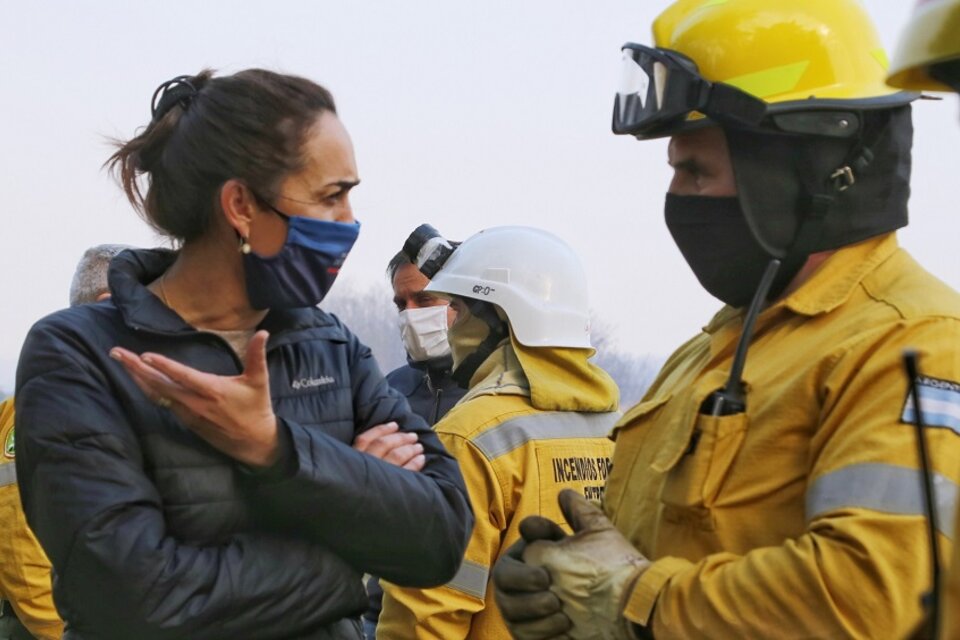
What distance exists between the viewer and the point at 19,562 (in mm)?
4852

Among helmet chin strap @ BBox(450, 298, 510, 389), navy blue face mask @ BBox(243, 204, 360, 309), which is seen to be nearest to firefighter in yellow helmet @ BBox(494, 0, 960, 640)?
navy blue face mask @ BBox(243, 204, 360, 309)

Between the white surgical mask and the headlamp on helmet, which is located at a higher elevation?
the headlamp on helmet

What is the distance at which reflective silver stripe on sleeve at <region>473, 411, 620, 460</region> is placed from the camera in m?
3.64

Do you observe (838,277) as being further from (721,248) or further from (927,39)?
(927,39)

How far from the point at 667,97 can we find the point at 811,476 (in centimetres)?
84

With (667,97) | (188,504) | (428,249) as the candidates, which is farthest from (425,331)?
(667,97)

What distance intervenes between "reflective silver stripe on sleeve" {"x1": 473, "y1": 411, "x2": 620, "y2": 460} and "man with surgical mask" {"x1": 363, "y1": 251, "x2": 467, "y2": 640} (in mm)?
1782

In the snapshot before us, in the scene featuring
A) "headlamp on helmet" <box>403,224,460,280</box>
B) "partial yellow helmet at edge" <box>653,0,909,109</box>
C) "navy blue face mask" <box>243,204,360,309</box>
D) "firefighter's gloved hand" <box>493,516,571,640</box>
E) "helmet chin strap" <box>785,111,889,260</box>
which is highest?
"partial yellow helmet at edge" <box>653,0,909,109</box>

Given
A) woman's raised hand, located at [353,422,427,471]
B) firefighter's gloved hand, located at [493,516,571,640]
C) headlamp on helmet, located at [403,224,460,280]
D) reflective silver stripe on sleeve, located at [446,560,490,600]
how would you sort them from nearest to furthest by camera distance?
firefighter's gloved hand, located at [493,516,571,640], woman's raised hand, located at [353,422,427,471], reflective silver stripe on sleeve, located at [446,560,490,600], headlamp on helmet, located at [403,224,460,280]

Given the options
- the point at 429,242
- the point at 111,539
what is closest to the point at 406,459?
the point at 111,539

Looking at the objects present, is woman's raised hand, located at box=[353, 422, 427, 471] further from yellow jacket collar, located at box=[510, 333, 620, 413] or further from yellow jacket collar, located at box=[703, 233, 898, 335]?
yellow jacket collar, located at box=[510, 333, 620, 413]

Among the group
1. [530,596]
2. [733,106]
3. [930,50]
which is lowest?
[530,596]

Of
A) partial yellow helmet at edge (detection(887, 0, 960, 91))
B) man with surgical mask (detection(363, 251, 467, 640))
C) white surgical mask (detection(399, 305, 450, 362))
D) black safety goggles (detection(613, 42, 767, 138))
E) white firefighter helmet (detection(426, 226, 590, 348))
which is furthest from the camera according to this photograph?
white surgical mask (detection(399, 305, 450, 362))

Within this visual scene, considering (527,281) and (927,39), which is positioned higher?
(927,39)
